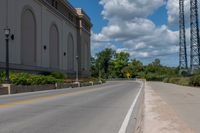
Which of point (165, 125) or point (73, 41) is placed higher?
point (73, 41)

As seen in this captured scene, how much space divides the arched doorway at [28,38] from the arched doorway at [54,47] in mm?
11550

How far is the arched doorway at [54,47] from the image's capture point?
77812mm

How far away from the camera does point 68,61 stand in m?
96.4

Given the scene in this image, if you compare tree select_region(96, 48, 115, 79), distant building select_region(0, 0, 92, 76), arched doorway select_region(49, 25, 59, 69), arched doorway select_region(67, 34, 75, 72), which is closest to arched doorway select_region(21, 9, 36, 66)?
distant building select_region(0, 0, 92, 76)

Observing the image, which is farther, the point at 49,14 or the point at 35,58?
the point at 49,14

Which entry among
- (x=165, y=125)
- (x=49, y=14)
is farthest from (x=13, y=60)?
(x=165, y=125)

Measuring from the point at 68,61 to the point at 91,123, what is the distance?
84049 mm

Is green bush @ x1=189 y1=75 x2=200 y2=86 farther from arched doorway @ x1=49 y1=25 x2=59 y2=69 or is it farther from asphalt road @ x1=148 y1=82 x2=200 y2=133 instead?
arched doorway @ x1=49 y1=25 x2=59 y2=69

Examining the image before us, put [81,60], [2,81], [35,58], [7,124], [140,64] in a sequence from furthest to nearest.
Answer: [140,64] → [81,60] → [35,58] → [2,81] → [7,124]

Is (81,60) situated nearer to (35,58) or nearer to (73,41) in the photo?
(73,41)

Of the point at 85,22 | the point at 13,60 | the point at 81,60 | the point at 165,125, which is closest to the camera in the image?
the point at 165,125

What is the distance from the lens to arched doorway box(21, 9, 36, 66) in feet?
200

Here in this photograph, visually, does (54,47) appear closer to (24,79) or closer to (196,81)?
(196,81)

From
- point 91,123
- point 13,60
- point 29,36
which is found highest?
point 29,36
